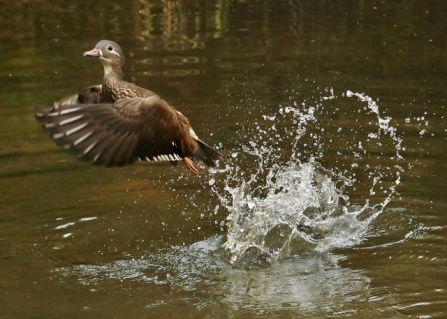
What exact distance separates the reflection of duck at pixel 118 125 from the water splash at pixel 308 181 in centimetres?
70

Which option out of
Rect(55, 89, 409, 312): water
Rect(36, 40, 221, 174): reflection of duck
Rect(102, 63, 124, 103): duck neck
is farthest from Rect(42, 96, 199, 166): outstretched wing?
Rect(55, 89, 409, 312): water

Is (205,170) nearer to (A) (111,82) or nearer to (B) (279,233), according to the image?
(B) (279,233)

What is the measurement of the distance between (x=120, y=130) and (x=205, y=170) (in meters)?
2.46

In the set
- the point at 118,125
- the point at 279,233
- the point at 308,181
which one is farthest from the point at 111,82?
the point at 308,181

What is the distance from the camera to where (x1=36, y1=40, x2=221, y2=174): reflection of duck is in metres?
5.98

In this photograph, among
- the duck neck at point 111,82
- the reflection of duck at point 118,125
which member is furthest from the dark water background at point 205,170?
the duck neck at point 111,82

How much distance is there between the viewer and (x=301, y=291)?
20.1ft

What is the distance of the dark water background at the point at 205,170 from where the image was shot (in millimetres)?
6109

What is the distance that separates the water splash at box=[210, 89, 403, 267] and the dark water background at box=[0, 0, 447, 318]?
10 centimetres

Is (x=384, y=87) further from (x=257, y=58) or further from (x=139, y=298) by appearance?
(x=139, y=298)

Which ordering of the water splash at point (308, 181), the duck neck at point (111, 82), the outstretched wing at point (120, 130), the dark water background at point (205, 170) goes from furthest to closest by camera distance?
the water splash at point (308, 181) → the duck neck at point (111, 82) → the dark water background at point (205, 170) → the outstretched wing at point (120, 130)

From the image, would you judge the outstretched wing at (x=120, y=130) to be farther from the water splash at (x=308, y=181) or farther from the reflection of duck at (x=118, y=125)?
the water splash at (x=308, y=181)

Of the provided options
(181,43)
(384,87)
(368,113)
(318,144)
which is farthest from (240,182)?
(181,43)

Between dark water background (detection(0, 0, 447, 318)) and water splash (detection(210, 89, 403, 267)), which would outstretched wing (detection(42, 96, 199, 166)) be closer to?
dark water background (detection(0, 0, 447, 318))
